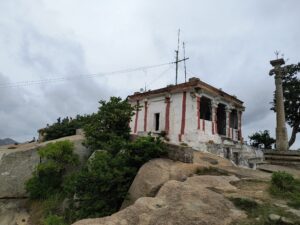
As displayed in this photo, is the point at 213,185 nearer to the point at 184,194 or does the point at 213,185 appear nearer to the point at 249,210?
the point at 184,194

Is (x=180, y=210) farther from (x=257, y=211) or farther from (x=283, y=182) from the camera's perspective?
(x=283, y=182)

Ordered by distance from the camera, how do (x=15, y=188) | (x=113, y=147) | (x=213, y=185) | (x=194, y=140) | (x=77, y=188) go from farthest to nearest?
(x=194, y=140) → (x=15, y=188) → (x=113, y=147) → (x=77, y=188) → (x=213, y=185)

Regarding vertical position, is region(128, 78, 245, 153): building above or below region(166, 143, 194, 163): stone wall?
above

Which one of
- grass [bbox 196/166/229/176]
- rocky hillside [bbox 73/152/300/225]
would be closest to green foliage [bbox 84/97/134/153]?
grass [bbox 196/166/229/176]

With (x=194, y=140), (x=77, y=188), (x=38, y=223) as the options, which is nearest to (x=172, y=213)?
(x=77, y=188)

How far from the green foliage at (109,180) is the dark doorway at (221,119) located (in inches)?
504

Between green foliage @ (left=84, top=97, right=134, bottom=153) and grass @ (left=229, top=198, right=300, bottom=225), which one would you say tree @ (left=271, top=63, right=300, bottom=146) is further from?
grass @ (left=229, top=198, right=300, bottom=225)

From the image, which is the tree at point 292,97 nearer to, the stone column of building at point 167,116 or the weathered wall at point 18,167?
the stone column of building at point 167,116

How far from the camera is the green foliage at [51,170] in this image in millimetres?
16766

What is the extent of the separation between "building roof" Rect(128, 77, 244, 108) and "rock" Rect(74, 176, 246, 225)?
12.9 m

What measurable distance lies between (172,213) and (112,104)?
1235 cm

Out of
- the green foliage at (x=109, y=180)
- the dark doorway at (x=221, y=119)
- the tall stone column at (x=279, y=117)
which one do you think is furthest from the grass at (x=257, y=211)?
the tall stone column at (x=279, y=117)

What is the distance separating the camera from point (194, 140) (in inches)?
808

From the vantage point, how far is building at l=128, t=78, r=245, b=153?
20.9 m
